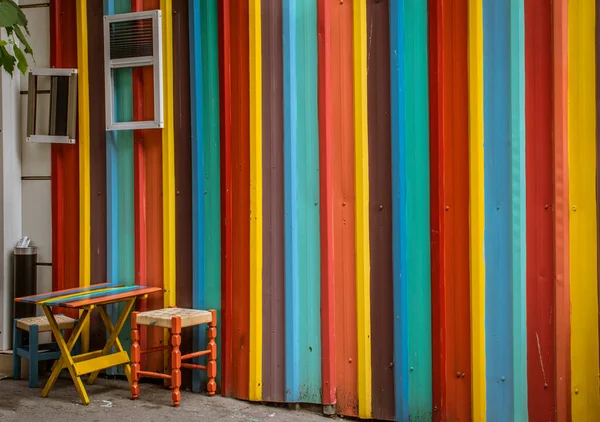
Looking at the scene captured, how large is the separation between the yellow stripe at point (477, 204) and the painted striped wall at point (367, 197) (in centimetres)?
1

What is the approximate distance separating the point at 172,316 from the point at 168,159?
1192mm

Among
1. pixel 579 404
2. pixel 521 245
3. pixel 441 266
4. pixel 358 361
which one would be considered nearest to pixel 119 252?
pixel 358 361

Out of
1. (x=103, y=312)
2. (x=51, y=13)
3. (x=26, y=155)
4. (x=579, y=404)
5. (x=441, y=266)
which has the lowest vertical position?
(x=579, y=404)

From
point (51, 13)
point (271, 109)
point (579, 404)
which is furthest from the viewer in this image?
point (51, 13)

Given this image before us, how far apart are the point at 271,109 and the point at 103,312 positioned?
1932 mm

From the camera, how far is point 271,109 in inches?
180

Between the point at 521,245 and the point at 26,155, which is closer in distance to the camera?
the point at 521,245

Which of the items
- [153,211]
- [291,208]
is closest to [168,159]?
[153,211]

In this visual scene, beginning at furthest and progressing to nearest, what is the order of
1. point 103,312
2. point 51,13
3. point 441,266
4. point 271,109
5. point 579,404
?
1. point 51,13
2. point 103,312
3. point 271,109
4. point 441,266
5. point 579,404

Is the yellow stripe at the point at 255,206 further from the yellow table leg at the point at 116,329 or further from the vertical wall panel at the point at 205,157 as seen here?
the yellow table leg at the point at 116,329

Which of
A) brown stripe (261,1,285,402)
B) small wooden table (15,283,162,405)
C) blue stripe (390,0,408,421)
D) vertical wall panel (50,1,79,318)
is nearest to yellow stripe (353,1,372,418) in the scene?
blue stripe (390,0,408,421)

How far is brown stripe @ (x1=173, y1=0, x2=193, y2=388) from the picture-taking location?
4852mm

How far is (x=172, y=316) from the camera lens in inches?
173

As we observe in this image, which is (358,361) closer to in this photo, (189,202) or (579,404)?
(579,404)
